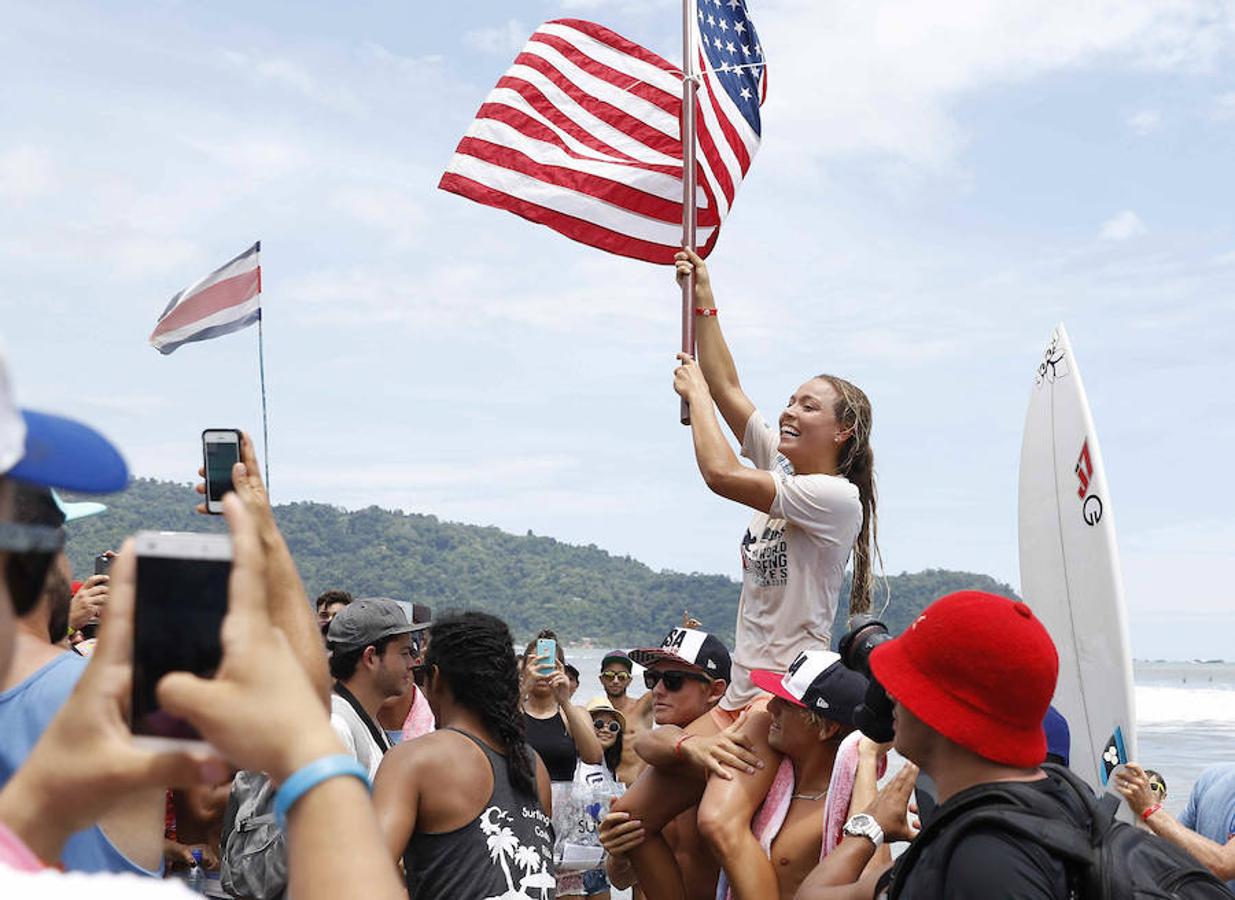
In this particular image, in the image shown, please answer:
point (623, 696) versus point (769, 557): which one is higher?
point (769, 557)

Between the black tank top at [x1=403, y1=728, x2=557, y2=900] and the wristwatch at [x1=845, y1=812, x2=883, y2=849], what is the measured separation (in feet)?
3.07

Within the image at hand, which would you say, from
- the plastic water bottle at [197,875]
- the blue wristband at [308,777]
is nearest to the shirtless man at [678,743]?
the plastic water bottle at [197,875]

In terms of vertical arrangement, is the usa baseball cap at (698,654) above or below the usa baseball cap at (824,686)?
below

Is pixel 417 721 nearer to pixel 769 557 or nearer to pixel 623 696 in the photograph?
pixel 769 557

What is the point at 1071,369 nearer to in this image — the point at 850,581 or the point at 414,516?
the point at 850,581

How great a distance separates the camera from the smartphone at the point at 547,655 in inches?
302

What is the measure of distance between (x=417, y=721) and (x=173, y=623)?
570 cm

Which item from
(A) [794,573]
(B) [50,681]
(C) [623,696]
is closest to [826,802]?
(A) [794,573]

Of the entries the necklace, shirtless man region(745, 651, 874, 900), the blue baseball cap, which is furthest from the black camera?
the necklace

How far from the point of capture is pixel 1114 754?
243 inches

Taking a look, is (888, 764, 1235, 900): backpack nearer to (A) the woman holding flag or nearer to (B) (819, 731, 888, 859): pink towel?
(B) (819, 731, 888, 859): pink towel

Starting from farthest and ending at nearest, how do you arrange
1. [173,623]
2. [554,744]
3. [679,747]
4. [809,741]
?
1. [554,744]
2. [679,747]
3. [809,741]
4. [173,623]

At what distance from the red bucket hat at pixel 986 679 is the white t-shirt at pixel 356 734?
2.49m

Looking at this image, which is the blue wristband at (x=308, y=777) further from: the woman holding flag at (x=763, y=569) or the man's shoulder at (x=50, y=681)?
the woman holding flag at (x=763, y=569)
